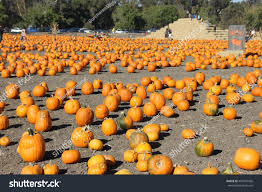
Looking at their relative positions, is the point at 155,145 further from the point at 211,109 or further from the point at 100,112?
the point at 211,109

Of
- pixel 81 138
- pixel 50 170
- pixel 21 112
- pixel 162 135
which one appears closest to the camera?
pixel 50 170

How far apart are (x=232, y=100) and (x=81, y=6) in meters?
73.4

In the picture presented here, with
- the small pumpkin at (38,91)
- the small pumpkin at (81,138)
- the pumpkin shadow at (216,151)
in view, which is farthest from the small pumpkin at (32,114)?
the pumpkin shadow at (216,151)

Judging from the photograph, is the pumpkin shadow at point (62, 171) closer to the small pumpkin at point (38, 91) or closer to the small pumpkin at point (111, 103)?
the small pumpkin at point (111, 103)

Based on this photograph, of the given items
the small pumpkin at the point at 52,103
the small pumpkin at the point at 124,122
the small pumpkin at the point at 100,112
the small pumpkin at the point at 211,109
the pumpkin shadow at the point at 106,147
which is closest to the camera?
the pumpkin shadow at the point at 106,147

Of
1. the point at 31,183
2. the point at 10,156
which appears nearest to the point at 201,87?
the point at 10,156

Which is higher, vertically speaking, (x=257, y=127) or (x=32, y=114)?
(x=32, y=114)

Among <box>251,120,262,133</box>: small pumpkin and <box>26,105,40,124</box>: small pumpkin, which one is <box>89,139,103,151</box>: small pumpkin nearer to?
<box>26,105,40,124</box>: small pumpkin

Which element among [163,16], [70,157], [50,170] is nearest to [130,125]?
[70,157]

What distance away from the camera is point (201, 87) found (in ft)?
37.2

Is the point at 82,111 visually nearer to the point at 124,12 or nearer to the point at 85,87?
the point at 85,87

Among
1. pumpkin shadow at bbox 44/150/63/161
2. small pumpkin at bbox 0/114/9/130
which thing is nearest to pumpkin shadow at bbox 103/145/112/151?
pumpkin shadow at bbox 44/150/63/161

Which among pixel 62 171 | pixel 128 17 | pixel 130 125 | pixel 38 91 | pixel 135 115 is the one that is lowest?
pixel 62 171

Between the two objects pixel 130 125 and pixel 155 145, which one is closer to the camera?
pixel 155 145
